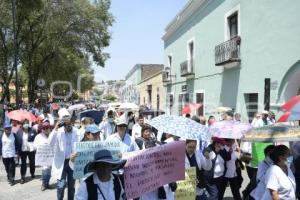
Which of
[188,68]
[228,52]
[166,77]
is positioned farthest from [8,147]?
[166,77]

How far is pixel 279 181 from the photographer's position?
15.2 ft

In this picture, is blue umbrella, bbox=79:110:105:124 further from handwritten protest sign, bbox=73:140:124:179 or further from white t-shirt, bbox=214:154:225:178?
handwritten protest sign, bbox=73:140:124:179

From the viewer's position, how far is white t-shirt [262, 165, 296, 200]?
15.1 ft

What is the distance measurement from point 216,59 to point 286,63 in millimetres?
5143

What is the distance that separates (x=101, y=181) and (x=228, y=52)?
1352 cm

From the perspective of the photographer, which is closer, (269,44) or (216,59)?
(269,44)

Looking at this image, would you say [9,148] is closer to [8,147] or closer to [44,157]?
[8,147]

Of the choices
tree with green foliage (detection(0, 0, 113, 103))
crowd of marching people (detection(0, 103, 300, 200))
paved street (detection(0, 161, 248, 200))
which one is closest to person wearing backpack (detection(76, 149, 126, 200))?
crowd of marching people (detection(0, 103, 300, 200))

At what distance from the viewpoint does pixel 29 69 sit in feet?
93.2

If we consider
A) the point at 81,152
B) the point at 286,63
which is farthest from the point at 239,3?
the point at 81,152

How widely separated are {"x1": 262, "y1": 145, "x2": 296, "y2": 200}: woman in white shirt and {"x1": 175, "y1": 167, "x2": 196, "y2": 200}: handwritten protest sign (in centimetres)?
86

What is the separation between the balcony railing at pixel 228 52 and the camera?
1579cm

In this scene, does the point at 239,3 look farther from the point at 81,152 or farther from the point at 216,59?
the point at 81,152

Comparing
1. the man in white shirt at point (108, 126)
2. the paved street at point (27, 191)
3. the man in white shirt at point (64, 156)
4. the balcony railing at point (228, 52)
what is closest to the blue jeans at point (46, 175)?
the paved street at point (27, 191)
